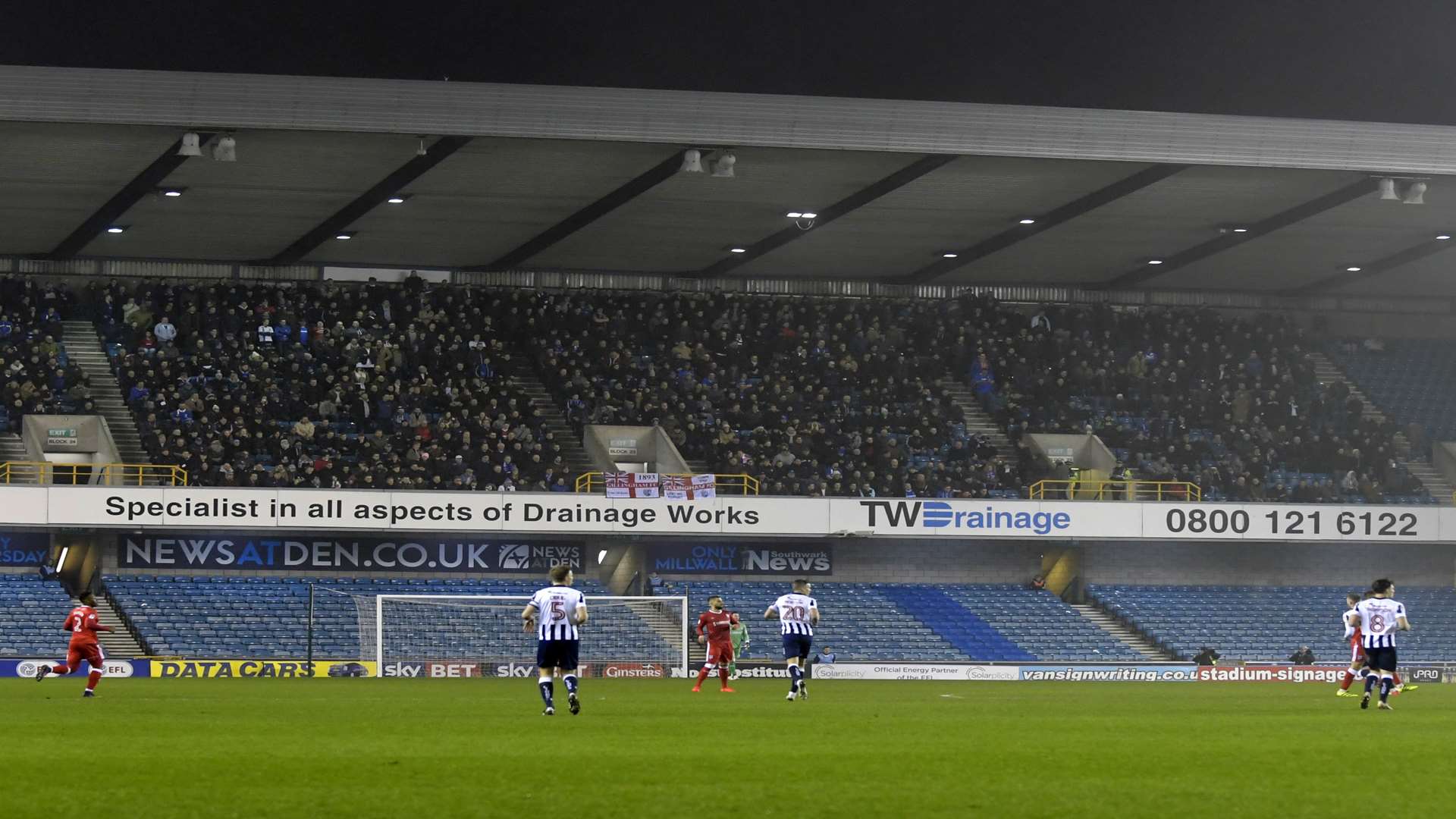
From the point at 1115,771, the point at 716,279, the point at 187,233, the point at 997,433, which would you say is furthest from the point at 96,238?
the point at 1115,771

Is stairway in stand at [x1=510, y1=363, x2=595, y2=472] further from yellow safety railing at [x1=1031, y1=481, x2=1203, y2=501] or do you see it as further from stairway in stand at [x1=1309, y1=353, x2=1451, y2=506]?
stairway in stand at [x1=1309, y1=353, x2=1451, y2=506]

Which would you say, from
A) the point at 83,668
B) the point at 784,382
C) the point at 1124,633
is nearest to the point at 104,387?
the point at 83,668

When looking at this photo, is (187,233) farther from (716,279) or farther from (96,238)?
Answer: (716,279)

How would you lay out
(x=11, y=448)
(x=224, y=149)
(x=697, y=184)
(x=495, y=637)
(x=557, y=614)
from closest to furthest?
(x=557, y=614) → (x=224, y=149) → (x=495, y=637) → (x=697, y=184) → (x=11, y=448)

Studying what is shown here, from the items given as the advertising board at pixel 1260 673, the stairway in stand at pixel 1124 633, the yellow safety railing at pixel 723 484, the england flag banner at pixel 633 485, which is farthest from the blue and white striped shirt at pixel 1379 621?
the yellow safety railing at pixel 723 484

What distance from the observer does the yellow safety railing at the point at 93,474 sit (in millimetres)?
40969

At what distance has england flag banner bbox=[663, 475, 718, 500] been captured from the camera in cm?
4253

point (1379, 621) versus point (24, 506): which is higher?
point (24, 506)

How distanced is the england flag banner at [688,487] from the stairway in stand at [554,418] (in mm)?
3059

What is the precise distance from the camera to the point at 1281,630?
155 feet

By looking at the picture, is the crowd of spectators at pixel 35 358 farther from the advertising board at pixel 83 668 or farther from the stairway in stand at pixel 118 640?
the advertising board at pixel 83 668

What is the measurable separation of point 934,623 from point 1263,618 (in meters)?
8.56

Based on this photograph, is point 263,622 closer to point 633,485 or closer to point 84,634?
point 633,485

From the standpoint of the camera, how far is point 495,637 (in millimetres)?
40750
